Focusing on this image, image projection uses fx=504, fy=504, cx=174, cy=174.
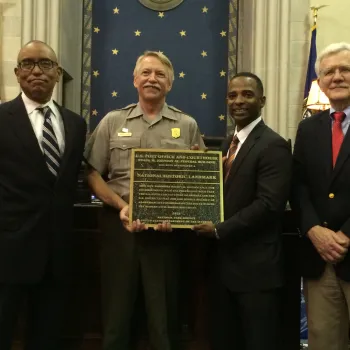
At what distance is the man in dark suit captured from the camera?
97.3 inches

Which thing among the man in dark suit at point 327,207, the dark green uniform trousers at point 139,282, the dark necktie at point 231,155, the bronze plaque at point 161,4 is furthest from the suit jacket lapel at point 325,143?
the bronze plaque at point 161,4

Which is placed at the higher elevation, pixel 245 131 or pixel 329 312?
pixel 245 131

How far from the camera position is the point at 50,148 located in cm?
253

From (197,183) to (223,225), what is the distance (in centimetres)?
27

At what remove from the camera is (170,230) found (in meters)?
2.51

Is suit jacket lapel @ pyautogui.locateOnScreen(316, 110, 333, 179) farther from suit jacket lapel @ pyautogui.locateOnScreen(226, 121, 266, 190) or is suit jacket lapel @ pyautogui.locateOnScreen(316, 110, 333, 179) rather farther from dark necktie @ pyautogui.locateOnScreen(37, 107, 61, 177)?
dark necktie @ pyautogui.locateOnScreen(37, 107, 61, 177)

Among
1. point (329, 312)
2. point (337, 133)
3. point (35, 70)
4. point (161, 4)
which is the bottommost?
point (329, 312)

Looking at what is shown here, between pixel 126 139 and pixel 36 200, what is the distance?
1.99ft

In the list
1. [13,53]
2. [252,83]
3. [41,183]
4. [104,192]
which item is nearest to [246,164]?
[252,83]

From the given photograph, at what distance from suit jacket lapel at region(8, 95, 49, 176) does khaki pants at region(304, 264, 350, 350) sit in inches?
58.8

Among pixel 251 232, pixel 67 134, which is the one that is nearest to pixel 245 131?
pixel 251 232

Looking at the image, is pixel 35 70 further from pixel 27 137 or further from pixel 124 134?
pixel 124 134

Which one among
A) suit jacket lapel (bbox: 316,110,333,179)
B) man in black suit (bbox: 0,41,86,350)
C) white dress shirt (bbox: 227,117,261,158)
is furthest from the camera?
white dress shirt (bbox: 227,117,261,158)

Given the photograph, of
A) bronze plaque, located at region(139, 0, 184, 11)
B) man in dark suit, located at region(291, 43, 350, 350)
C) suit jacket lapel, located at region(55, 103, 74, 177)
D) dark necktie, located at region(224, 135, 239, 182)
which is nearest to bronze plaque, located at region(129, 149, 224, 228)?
dark necktie, located at region(224, 135, 239, 182)
